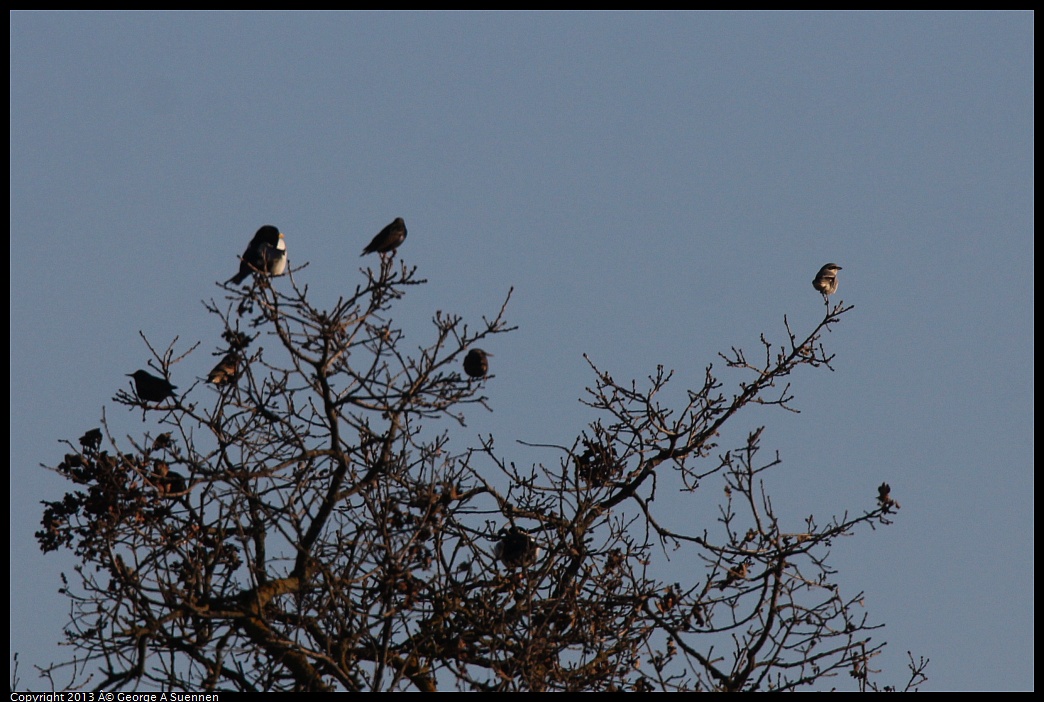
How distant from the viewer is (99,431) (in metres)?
8.61

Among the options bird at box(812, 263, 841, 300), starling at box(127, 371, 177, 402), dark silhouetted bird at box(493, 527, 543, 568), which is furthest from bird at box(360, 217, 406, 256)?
bird at box(812, 263, 841, 300)

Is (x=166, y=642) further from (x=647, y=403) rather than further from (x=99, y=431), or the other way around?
(x=647, y=403)

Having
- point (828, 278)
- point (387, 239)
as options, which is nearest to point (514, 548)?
point (387, 239)

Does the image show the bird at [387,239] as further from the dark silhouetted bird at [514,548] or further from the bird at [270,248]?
the dark silhouetted bird at [514,548]

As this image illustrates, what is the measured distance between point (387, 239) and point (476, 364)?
1810mm

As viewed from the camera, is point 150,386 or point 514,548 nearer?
point 514,548

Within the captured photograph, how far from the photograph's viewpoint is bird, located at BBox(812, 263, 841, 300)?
49.0 ft

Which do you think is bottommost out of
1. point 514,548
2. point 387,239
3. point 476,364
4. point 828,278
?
point 514,548

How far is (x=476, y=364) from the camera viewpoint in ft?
35.7

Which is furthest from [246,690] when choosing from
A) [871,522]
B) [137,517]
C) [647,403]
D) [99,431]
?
[871,522]

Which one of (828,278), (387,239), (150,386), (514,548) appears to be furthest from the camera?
(828,278)

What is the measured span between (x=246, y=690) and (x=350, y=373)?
217 centimetres

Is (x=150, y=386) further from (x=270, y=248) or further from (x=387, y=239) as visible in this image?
(x=387, y=239)

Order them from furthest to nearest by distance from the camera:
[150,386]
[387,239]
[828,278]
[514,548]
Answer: [828,278] < [387,239] < [150,386] < [514,548]
